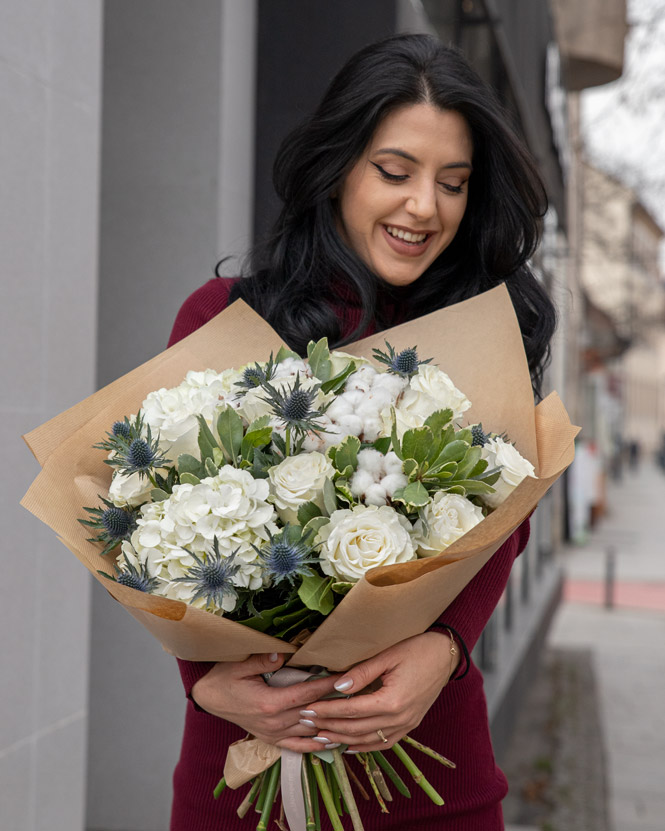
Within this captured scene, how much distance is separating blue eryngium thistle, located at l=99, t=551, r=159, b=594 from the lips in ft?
3.13

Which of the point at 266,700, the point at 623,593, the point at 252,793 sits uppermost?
the point at 266,700

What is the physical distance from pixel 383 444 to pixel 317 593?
0.26 metres

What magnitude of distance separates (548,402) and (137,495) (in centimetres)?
72

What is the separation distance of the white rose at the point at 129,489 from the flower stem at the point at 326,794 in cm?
52

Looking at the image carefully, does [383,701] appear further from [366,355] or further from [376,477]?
[366,355]

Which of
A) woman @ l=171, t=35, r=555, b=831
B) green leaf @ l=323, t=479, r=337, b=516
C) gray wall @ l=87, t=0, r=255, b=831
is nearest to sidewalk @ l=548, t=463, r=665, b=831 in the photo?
gray wall @ l=87, t=0, r=255, b=831

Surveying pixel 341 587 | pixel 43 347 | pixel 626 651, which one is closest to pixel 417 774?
pixel 341 587

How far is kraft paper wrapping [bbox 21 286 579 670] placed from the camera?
4.46 ft

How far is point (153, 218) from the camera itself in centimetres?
349

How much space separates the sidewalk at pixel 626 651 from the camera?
219 inches

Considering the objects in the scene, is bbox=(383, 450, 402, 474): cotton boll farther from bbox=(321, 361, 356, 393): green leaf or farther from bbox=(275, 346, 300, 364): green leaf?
bbox=(275, 346, 300, 364): green leaf

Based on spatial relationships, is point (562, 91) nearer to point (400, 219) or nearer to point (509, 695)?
point (509, 695)

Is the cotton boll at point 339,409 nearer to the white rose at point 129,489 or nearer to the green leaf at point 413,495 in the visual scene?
the green leaf at point 413,495

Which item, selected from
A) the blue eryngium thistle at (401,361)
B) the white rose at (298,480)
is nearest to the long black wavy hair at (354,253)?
the blue eryngium thistle at (401,361)
